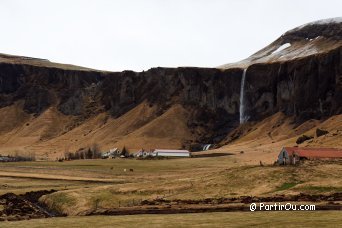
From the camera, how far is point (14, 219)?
55.9 metres

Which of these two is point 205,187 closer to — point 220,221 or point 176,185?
point 176,185

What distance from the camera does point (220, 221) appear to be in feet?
141

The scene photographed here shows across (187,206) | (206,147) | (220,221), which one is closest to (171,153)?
(206,147)

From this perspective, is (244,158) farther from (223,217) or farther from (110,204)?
(223,217)

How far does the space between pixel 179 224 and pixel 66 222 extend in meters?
12.5

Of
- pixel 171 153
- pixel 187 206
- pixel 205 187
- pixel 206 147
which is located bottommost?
pixel 187 206

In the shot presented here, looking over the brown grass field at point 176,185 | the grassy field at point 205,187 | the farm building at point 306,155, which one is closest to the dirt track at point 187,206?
the brown grass field at point 176,185

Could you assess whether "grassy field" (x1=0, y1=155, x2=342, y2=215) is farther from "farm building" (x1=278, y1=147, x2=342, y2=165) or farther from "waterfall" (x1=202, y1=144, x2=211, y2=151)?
"waterfall" (x1=202, y1=144, x2=211, y2=151)

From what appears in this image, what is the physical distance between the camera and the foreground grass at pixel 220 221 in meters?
39.5

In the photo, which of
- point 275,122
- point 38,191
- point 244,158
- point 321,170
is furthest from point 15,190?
point 275,122

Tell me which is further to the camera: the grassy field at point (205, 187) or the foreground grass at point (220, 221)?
the grassy field at point (205, 187)

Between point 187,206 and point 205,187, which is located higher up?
point 205,187

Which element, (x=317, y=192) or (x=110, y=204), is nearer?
(x=317, y=192)

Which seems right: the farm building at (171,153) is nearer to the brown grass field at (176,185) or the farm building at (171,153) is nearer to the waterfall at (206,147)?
the brown grass field at (176,185)
